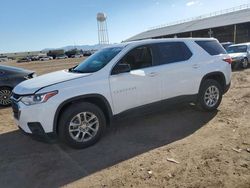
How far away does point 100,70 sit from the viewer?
492 cm

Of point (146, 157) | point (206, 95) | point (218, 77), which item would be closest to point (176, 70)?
point (206, 95)

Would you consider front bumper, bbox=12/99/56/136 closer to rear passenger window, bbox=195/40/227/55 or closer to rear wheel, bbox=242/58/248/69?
rear passenger window, bbox=195/40/227/55

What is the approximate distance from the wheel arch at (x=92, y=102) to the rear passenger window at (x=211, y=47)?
2917mm

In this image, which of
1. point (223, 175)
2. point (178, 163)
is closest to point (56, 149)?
point (178, 163)

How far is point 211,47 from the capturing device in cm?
651

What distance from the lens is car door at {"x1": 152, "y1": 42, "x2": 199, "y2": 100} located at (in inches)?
221

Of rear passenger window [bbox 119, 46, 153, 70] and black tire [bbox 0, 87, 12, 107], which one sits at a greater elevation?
rear passenger window [bbox 119, 46, 153, 70]

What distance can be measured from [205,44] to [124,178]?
4.12 meters

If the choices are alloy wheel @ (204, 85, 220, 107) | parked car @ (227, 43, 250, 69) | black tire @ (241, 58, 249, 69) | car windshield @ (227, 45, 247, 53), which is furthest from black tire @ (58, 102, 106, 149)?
car windshield @ (227, 45, 247, 53)

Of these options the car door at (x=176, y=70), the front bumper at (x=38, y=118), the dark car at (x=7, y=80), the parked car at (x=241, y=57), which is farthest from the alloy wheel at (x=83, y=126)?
the parked car at (x=241, y=57)

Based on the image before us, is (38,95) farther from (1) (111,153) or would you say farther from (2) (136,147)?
(2) (136,147)

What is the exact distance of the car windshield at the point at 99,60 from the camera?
5.17 metres

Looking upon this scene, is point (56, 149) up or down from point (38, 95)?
down

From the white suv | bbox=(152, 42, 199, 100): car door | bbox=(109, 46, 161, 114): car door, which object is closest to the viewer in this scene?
the white suv
